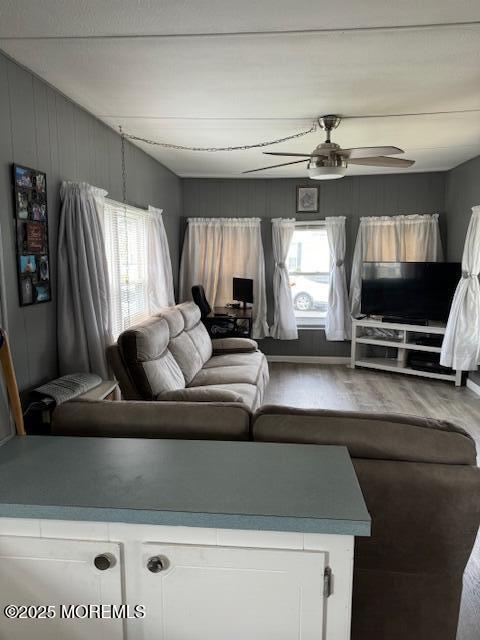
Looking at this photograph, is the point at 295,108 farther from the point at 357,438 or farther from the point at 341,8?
the point at 357,438

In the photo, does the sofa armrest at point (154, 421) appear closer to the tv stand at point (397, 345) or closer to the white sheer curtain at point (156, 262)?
the white sheer curtain at point (156, 262)

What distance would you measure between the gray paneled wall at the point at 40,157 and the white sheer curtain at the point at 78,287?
0.06m

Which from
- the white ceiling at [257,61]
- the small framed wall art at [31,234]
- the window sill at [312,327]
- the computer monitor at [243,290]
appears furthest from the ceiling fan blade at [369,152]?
the window sill at [312,327]

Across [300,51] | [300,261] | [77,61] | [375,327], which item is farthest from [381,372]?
[77,61]

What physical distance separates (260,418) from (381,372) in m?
4.71

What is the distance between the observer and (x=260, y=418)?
174 cm

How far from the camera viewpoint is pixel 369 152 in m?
3.39

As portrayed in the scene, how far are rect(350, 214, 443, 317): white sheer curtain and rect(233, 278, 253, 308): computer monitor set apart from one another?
144cm

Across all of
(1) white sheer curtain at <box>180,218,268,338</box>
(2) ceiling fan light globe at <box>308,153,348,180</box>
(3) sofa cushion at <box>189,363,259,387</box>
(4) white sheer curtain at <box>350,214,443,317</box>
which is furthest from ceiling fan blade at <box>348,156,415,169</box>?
(1) white sheer curtain at <box>180,218,268,338</box>

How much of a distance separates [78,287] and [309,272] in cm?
418

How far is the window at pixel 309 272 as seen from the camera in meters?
6.59

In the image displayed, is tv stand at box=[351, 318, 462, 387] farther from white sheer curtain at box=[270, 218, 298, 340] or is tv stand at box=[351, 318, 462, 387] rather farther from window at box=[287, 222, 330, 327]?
white sheer curtain at box=[270, 218, 298, 340]

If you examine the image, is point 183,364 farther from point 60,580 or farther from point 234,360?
point 60,580

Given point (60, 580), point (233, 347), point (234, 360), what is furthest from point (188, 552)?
point (233, 347)
